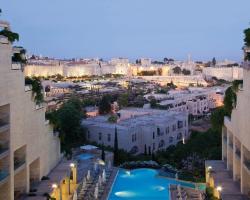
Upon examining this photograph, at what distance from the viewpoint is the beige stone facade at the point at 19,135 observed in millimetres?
11891

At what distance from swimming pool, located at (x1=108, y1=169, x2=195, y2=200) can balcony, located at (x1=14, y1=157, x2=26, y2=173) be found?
15.2 ft

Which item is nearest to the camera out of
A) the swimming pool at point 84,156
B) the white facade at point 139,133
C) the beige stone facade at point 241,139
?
the beige stone facade at point 241,139

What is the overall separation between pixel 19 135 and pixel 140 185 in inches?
325

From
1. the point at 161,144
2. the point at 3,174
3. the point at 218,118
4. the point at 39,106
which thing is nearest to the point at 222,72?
the point at 161,144

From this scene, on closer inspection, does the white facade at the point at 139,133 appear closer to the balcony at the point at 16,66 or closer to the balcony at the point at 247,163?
the balcony at the point at 247,163

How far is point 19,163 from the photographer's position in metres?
13.4

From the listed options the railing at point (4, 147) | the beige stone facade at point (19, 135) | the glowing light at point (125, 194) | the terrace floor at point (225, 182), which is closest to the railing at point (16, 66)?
the beige stone facade at point (19, 135)

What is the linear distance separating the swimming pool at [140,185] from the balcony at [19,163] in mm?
4635

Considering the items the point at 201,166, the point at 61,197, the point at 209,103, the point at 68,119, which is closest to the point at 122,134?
the point at 68,119

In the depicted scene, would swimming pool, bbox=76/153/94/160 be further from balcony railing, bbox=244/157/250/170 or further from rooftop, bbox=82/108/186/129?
balcony railing, bbox=244/157/250/170

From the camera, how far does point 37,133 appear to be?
47.9ft

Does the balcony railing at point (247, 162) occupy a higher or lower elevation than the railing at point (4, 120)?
lower

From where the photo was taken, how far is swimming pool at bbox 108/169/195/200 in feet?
58.0

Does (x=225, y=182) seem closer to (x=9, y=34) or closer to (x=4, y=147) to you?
(x=4, y=147)
